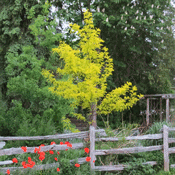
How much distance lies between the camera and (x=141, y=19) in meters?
12.1

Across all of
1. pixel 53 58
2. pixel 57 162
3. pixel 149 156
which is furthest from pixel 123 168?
pixel 53 58

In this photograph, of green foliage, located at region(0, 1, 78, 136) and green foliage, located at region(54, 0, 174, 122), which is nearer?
green foliage, located at region(0, 1, 78, 136)

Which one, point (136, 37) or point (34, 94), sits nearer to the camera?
point (34, 94)

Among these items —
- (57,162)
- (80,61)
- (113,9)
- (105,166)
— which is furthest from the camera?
(113,9)

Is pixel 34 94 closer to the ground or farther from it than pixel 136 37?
closer to the ground

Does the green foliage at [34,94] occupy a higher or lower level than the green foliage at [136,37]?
lower

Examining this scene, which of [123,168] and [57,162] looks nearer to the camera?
[57,162]

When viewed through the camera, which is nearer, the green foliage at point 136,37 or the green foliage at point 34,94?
the green foliage at point 34,94

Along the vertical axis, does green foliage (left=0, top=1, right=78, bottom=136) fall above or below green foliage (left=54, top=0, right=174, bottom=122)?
below

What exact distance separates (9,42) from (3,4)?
227 cm

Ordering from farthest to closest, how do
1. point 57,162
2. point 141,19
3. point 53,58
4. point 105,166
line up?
point 141,19 < point 53,58 < point 105,166 < point 57,162

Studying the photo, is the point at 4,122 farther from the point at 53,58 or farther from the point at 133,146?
the point at 133,146

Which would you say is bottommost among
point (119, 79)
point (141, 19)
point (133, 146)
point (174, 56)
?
point (133, 146)

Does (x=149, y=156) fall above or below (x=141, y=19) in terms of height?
below
